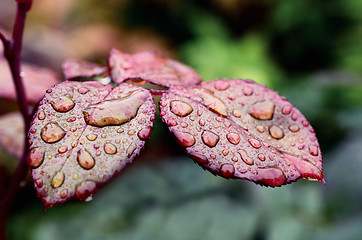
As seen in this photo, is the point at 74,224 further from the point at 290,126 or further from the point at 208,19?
the point at 208,19

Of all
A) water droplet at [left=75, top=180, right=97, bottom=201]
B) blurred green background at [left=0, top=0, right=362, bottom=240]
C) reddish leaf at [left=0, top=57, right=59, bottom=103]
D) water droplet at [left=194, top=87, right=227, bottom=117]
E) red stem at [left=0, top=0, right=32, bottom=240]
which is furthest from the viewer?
blurred green background at [left=0, top=0, right=362, bottom=240]

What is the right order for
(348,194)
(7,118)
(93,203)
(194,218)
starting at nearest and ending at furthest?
(7,118) → (194,218) → (348,194) → (93,203)

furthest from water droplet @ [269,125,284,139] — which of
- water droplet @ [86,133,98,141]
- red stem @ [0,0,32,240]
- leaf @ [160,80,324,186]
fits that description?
red stem @ [0,0,32,240]

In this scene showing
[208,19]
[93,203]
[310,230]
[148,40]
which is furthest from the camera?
[208,19]

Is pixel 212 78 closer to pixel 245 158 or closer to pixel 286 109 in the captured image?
pixel 286 109

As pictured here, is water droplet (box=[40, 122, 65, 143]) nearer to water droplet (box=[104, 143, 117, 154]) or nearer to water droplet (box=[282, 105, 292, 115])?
water droplet (box=[104, 143, 117, 154])

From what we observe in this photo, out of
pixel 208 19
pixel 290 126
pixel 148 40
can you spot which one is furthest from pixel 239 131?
pixel 208 19
